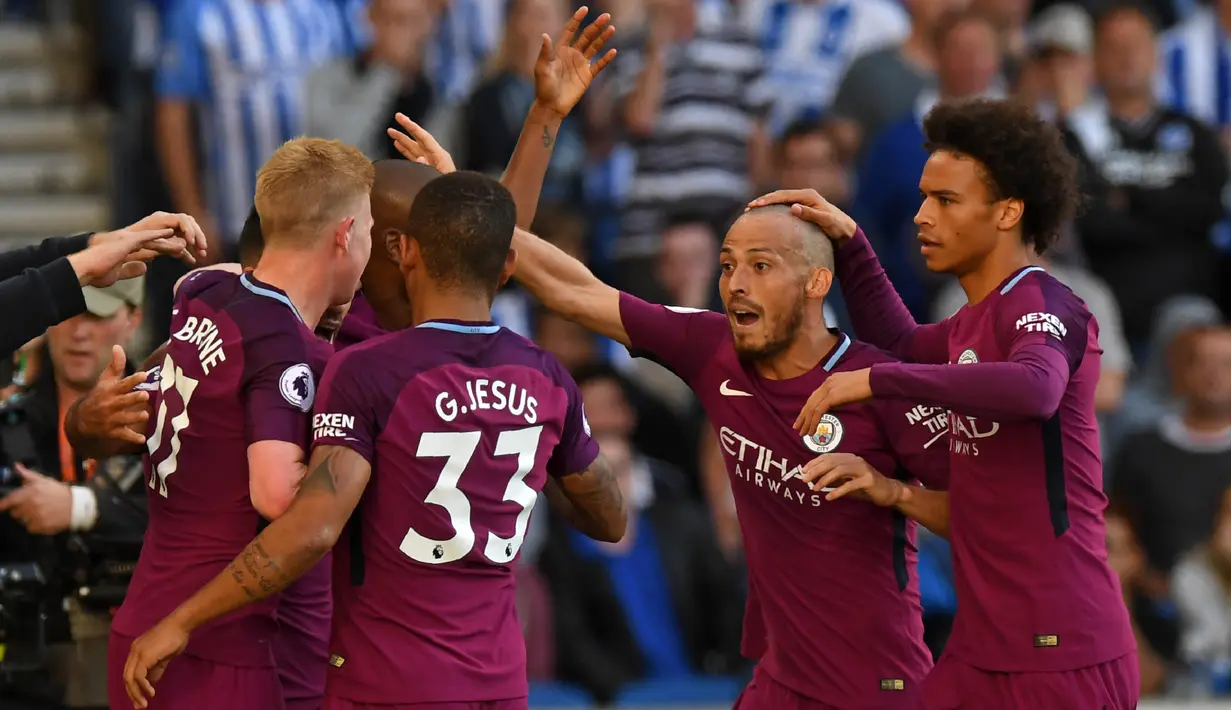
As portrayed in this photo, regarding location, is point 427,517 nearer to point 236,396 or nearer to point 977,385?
point 236,396

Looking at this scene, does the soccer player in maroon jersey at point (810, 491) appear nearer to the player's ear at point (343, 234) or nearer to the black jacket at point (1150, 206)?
the player's ear at point (343, 234)

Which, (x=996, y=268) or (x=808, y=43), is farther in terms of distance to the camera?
(x=808, y=43)

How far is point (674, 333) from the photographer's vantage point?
5.09 m

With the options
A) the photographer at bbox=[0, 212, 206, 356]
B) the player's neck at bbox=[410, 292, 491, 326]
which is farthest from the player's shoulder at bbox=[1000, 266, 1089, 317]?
the photographer at bbox=[0, 212, 206, 356]

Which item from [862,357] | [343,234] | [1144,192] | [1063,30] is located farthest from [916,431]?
[1063,30]

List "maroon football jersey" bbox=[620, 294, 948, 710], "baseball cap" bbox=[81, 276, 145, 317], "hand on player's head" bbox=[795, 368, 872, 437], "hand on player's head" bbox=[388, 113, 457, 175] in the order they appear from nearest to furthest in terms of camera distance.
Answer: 1. "hand on player's head" bbox=[795, 368, 872, 437]
2. "maroon football jersey" bbox=[620, 294, 948, 710]
3. "hand on player's head" bbox=[388, 113, 457, 175]
4. "baseball cap" bbox=[81, 276, 145, 317]

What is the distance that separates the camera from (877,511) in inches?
192

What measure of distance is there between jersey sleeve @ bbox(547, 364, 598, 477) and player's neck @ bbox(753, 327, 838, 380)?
61cm

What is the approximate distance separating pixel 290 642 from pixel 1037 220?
2308 millimetres

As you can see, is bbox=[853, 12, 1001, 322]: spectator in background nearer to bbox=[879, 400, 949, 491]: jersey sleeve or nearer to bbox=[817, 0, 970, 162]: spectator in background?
bbox=[817, 0, 970, 162]: spectator in background

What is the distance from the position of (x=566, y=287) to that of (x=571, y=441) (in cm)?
76

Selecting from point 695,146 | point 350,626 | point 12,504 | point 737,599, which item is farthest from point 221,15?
point 350,626

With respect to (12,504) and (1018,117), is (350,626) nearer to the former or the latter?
(12,504)

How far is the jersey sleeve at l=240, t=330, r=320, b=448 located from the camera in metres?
4.35
